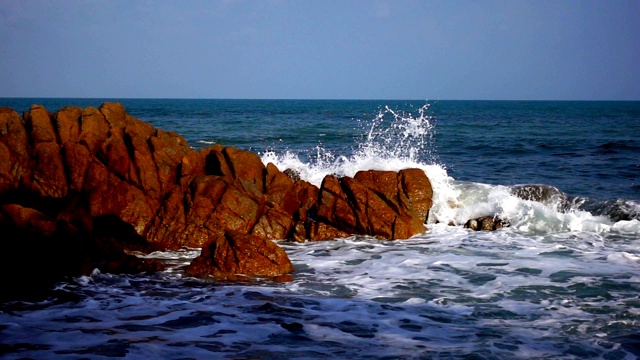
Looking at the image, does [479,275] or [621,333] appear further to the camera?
[479,275]

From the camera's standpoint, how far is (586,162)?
22.9 metres

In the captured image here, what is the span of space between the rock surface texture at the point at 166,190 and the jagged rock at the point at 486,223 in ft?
3.44

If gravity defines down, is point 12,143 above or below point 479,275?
above

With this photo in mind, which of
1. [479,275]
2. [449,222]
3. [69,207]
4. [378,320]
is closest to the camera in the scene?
[378,320]

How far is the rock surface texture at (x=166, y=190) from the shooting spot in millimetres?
11422

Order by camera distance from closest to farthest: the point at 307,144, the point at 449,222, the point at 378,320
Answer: the point at 378,320 → the point at 449,222 → the point at 307,144

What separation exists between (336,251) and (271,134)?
1020 inches

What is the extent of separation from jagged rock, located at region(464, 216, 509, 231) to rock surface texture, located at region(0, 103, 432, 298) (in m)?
1.05

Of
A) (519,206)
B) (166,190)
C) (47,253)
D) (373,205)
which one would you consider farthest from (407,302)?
(519,206)

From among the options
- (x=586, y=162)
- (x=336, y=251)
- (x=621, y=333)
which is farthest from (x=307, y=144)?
(x=621, y=333)

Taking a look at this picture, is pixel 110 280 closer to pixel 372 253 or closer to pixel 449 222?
pixel 372 253

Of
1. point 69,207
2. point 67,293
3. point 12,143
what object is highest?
point 12,143

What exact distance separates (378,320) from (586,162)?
1817cm

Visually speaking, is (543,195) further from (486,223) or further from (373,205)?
(373,205)
